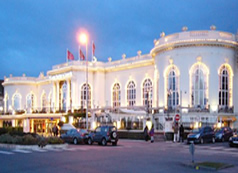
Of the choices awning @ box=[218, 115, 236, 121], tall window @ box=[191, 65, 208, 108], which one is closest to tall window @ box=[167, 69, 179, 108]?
tall window @ box=[191, 65, 208, 108]

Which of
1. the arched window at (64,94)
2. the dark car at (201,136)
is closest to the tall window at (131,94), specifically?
the arched window at (64,94)

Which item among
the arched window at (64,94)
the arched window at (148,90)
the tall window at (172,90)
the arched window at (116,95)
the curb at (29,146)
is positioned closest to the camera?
the curb at (29,146)

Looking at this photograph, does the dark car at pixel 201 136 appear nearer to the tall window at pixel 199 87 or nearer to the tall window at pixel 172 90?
the tall window at pixel 199 87

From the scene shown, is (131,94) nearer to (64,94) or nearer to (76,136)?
(64,94)

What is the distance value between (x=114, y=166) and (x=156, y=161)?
2.81 m

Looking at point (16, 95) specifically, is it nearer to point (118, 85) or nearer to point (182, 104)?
point (118, 85)

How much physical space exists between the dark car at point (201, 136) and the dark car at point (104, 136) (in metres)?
6.48

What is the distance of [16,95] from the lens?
77.0 m

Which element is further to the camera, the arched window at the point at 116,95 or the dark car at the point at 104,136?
the arched window at the point at 116,95

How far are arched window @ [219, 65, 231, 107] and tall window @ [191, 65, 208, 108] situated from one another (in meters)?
1.88

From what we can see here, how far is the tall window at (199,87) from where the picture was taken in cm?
4441

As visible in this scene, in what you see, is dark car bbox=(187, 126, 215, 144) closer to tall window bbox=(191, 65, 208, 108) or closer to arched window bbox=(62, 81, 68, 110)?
tall window bbox=(191, 65, 208, 108)

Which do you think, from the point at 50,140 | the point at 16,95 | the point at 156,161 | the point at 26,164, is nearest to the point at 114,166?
the point at 156,161

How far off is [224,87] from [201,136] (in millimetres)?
15529
